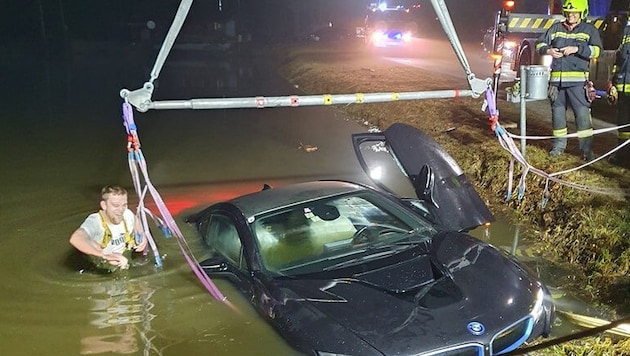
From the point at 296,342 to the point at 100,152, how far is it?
956 cm

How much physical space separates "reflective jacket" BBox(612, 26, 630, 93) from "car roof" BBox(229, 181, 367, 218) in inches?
149

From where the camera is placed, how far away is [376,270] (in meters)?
4.41

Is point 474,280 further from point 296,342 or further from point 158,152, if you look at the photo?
point 158,152

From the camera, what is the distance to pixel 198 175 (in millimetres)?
10555

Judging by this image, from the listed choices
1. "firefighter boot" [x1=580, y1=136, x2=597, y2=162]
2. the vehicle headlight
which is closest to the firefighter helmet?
"firefighter boot" [x1=580, y1=136, x2=597, y2=162]

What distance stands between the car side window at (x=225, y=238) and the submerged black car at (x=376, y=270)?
0.02 meters

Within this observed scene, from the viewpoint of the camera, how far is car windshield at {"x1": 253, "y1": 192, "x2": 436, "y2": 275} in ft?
15.3

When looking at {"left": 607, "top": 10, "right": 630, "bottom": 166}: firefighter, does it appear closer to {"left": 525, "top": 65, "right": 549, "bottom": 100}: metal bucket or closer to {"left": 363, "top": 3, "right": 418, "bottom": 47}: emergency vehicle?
{"left": 525, "top": 65, "right": 549, "bottom": 100}: metal bucket

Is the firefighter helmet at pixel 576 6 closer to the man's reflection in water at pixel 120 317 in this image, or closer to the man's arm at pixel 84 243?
the man's reflection in water at pixel 120 317

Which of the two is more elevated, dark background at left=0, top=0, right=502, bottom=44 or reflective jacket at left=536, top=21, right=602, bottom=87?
dark background at left=0, top=0, right=502, bottom=44

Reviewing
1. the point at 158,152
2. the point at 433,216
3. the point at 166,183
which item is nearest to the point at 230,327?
the point at 433,216

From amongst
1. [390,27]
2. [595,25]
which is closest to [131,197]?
[595,25]

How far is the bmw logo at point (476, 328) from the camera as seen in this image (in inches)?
148

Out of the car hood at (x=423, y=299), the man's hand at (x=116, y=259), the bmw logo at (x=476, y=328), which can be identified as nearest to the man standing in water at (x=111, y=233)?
the man's hand at (x=116, y=259)
